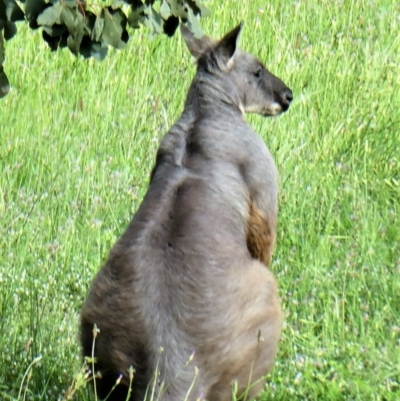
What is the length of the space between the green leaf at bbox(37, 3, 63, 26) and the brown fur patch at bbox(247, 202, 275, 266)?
6.03ft

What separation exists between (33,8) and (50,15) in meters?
0.07

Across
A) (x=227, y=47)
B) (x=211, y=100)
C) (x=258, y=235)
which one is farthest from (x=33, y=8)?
(x=227, y=47)

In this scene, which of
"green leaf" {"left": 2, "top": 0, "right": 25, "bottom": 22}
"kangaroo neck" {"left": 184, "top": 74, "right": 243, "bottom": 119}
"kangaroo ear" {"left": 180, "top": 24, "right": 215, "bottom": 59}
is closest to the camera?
"green leaf" {"left": 2, "top": 0, "right": 25, "bottom": 22}

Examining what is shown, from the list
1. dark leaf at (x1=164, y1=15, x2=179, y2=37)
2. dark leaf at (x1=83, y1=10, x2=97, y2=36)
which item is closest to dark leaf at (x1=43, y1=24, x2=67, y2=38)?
dark leaf at (x1=83, y1=10, x2=97, y2=36)

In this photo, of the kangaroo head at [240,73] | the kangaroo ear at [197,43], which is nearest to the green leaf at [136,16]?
the kangaroo head at [240,73]

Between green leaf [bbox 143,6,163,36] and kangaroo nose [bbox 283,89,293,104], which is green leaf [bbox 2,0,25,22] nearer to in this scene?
green leaf [bbox 143,6,163,36]

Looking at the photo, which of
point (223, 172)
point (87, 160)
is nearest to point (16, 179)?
point (87, 160)

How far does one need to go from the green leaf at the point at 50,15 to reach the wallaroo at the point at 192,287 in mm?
1290

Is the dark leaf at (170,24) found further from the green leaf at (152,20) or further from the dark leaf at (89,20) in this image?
the dark leaf at (89,20)

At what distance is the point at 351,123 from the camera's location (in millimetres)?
7539

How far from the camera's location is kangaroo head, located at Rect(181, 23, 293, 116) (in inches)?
239

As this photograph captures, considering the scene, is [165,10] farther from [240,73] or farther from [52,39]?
[240,73]

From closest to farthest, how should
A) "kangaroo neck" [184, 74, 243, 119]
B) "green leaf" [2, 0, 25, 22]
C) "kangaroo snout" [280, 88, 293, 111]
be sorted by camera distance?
"green leaf" [2, 0, 25, 22]
"kangaroo neck" [184, 74, 243, 119]
"kangaroo snout" [280, 88, 293, 111]

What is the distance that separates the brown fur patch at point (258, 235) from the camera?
5230 millimetres
